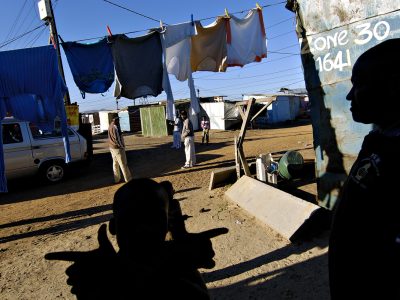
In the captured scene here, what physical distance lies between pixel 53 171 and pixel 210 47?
5.53 m

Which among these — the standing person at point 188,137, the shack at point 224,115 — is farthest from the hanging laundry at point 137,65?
the shack at point 224,115

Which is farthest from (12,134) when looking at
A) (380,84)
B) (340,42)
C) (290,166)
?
(380,84)

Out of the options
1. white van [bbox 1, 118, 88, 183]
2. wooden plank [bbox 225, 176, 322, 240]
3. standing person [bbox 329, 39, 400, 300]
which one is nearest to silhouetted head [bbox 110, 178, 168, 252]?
standing person [bbox 329, 39, 400, 300]

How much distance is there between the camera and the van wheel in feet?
30.3

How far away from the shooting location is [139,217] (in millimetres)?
1066

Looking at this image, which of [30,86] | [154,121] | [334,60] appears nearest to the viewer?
[334,60]

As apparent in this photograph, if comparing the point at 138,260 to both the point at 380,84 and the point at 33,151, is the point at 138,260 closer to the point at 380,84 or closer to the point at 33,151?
the point at 380,84

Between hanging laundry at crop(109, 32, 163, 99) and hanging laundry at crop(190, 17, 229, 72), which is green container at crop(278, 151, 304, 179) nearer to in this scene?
hanging laundry at crop(190, 17, 229, 72)

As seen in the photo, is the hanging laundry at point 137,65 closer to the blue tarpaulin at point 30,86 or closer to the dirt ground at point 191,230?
the blue tarpaulin at point 30,86

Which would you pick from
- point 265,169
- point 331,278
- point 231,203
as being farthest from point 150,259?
point 265,169

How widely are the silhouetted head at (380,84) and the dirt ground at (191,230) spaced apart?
256cm

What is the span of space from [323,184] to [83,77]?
506cm

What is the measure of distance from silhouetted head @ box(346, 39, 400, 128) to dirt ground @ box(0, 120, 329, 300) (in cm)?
256

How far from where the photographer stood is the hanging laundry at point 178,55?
7.19 meters
